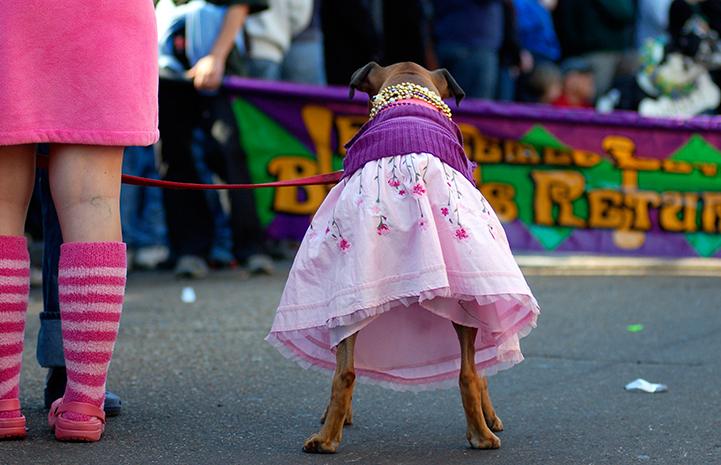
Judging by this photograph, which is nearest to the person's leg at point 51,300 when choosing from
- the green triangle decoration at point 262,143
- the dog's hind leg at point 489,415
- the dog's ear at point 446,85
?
the dog's hind leg at point 489,415

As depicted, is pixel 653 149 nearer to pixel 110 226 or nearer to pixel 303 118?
pixel 303 118

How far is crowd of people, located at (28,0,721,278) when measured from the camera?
750 centimetres

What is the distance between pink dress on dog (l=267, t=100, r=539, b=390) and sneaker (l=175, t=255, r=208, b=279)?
148 inches

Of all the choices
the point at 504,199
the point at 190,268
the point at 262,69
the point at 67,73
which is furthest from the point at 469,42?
the point at 67,73

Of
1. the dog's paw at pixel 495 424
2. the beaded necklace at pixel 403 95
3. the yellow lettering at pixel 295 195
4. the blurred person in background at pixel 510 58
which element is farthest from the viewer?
the blurred person in background at pixel 510 58

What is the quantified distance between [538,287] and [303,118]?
6.04 ft

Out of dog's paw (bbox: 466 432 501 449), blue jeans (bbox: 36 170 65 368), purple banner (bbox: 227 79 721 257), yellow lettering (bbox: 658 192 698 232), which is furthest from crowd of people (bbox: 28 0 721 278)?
dog's paw (bbox: 466 432 501 449)

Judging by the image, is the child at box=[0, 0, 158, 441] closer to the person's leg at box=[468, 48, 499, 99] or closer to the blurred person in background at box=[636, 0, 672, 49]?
the person's leg at box=[468, 48, 499, 99]

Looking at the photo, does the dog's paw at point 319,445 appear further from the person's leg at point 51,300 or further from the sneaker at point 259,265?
the sneaker at point 259,265

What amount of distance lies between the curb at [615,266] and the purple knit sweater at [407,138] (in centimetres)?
434

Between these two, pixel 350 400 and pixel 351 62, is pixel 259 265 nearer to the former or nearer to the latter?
pixel 351 62

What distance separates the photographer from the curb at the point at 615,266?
26.5ft

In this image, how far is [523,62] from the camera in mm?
10289

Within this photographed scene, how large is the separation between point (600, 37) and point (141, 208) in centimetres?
486
